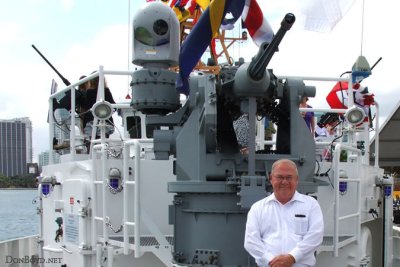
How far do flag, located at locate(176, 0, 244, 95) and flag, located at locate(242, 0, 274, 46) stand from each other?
556 mm

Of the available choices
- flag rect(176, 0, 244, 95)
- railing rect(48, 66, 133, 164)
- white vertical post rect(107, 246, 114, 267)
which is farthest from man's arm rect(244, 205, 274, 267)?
railing rect(48, 66, 133, 164)

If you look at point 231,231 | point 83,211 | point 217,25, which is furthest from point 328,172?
point 83,211

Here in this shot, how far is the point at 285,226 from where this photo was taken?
3.22 meters

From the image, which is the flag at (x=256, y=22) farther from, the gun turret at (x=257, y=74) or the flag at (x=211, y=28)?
the gun turret at (x=257, y=74)

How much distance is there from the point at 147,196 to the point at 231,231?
1.77 m

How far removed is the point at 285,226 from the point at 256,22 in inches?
87.3

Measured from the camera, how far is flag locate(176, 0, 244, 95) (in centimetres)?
405

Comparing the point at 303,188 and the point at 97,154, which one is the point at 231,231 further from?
the point at 97,154

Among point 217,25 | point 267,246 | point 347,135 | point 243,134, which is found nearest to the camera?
point 267,246

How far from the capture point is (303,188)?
4098 millimetres

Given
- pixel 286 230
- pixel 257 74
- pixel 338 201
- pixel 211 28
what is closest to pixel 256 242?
pixel 286 230

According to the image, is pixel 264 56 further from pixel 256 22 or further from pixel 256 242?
pixel 256 242

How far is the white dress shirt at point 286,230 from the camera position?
126 inches

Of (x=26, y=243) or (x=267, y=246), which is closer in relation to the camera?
(x=267, y=246)
